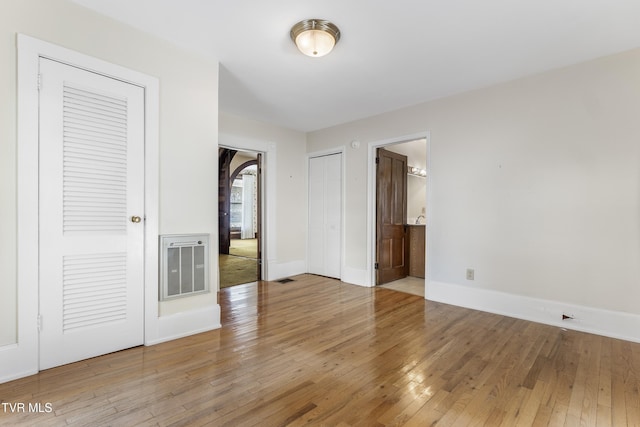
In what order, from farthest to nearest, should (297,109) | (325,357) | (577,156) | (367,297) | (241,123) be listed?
(241,123) → (297,109) → (367,297) → (577,156) → (325,357)

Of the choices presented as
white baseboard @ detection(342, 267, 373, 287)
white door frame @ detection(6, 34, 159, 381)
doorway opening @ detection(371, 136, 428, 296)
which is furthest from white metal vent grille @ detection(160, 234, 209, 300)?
doorway opening @ detection(371, 136, 428, 296)

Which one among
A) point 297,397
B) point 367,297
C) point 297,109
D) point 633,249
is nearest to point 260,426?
point 297,397

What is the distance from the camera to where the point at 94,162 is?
218 centimetres

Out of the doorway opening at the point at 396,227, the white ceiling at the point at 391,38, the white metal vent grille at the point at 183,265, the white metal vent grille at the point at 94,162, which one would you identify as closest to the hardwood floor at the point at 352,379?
the white metal vent grille at the point at 183,265

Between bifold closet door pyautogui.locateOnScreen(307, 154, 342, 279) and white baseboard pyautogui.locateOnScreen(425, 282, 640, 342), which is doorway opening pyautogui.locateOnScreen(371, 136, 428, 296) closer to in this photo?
white baseboard pyautogui.locateOnScreen(425, 282, 640, 342)

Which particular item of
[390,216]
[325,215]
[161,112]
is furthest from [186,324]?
[390,216]

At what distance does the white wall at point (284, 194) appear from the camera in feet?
15.5

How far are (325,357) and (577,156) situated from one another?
2.96 m

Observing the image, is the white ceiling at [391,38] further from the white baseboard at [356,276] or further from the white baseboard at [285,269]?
the white baseboard at [285,269]

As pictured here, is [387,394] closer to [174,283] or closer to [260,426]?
[260,426]

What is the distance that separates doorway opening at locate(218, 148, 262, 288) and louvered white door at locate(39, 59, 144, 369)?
223 cm

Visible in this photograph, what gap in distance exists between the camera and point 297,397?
173 centimetres

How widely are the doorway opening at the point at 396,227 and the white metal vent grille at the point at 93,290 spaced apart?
10.5 ft

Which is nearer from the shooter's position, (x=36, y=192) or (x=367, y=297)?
(x=36, y=192)
